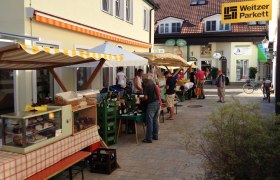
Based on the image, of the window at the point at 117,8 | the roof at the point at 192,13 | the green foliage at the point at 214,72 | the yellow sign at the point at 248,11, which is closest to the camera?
the yellow sign at the point at 248,11

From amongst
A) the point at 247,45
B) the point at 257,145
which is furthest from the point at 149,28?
the point at 257,145

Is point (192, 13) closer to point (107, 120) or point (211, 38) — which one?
point (211, 38)

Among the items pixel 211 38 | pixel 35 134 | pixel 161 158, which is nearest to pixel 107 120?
pixel 161 158

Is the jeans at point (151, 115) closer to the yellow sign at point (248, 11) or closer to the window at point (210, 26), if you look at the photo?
the yellow sign at point (248, 11)

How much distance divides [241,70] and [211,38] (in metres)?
4.49

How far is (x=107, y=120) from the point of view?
307 inches

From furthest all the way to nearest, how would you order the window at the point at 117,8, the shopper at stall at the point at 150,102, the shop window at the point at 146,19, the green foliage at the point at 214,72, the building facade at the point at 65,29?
1. the green foliage at the point at 214,72
2. the shop window at the point at 146,19
3. the window at the point at 117,8
4. the shopper at stall at the point at 150,102
5. the building facade at the point at 65,29

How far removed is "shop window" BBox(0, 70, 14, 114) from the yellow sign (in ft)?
24.6

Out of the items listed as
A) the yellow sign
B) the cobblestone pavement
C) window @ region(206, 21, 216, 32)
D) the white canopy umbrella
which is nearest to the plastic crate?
the cobblestone pavement

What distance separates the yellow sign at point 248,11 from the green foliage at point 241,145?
7.06 meters

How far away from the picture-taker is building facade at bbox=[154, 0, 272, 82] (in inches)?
1237

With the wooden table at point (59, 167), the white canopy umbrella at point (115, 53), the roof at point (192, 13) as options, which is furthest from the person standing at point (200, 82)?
the roof at point (192, 13)

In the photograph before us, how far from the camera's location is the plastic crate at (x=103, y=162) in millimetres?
6012

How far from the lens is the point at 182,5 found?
119ft
